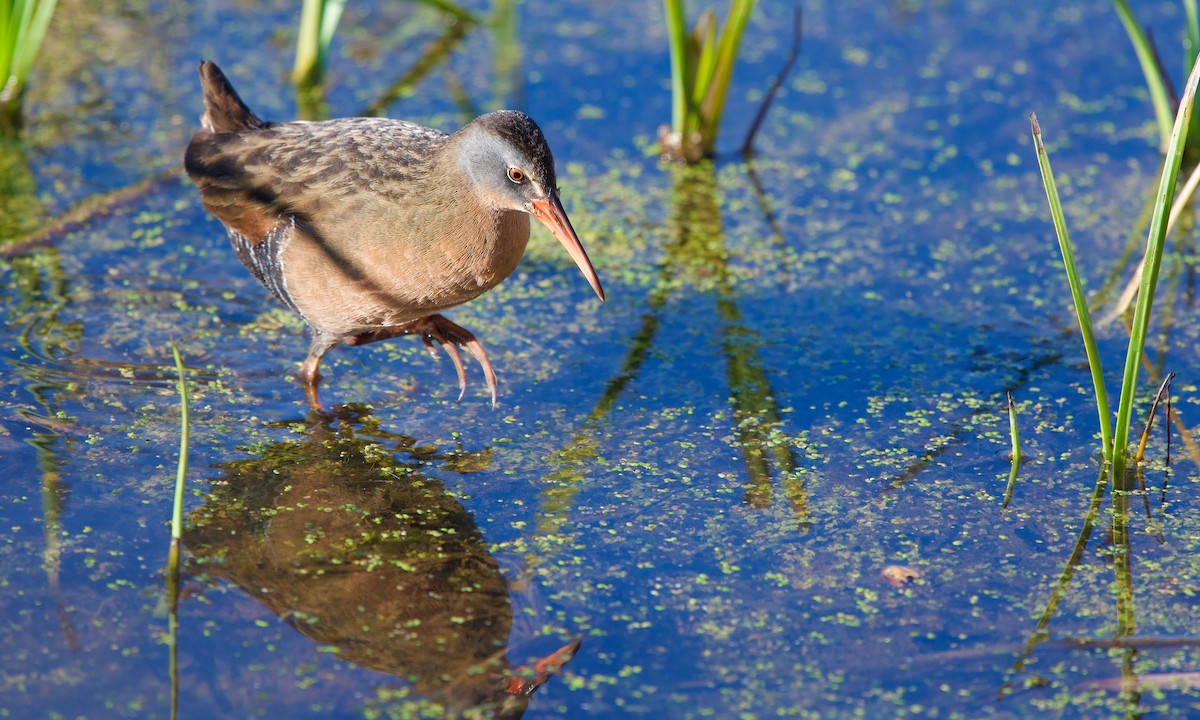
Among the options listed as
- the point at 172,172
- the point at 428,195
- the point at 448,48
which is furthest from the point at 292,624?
the point at 448,48

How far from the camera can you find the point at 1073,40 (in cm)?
656

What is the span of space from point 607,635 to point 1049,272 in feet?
8.69

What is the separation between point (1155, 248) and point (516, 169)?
164 centimetres

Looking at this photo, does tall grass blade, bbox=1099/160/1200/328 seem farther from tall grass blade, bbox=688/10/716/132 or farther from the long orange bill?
tall grass blade, bbox=688/10/716/132

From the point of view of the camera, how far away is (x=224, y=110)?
4.23 meters

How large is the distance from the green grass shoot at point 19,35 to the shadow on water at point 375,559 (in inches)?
96.4

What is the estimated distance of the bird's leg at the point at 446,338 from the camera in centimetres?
396

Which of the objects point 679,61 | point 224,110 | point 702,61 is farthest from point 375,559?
point 702,61

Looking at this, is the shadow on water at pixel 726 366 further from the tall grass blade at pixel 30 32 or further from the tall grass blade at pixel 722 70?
the tall grass blade at pixel 30 32

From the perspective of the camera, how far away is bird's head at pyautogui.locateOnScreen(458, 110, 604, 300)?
3.56 metres

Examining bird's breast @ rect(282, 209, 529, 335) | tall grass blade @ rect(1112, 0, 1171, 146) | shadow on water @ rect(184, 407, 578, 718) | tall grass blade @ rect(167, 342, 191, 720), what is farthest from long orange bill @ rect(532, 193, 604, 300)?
tall grass blade @ rect(1112, 0, 1171, 146)

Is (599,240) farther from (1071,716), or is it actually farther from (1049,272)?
(1071,716)

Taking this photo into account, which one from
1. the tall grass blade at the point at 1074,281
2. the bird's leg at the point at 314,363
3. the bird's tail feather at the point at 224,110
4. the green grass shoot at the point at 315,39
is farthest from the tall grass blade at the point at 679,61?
the tall grass blade at the point at 1074,281

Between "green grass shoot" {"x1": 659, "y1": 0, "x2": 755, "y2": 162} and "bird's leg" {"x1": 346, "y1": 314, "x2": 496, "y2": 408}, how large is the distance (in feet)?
5.97
